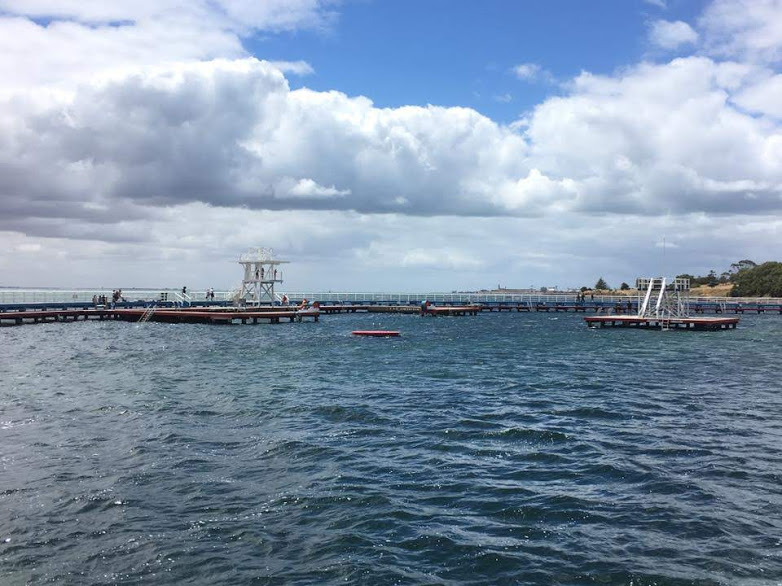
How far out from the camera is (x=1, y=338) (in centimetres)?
5803

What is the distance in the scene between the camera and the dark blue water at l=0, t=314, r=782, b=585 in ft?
38.5

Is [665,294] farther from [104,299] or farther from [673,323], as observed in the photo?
[104,299]

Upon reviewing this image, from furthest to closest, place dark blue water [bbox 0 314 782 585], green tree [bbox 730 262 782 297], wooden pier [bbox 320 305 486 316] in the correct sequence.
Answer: green tree [bbox 730 262 782 297], wooden pier [bbox 320 305 486 316], dark blue water [bbox 0 314 782 585]

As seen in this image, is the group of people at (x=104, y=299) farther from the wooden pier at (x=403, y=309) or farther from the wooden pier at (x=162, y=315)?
the wooden pier at (x=403, y=309)

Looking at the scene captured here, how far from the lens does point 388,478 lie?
16672 mm

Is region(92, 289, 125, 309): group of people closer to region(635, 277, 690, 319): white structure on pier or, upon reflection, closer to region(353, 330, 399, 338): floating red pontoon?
region(353, 330, 399, 338): floating red pontoon

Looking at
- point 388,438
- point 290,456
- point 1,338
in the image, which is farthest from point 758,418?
point 1,338

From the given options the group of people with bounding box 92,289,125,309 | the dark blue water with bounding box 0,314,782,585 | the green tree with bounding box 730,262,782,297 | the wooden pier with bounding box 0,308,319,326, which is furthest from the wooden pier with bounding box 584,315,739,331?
the green tree with bounding box 730,262,782,297

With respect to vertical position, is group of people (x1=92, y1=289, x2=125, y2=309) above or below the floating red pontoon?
above

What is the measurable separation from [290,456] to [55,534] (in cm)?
708

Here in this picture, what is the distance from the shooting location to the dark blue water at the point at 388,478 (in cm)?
1173

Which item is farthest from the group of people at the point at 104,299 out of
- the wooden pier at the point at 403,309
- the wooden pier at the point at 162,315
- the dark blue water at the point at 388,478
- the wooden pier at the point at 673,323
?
the wooden pier at the point at 673,323

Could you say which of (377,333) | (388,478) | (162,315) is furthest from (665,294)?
(388,478)

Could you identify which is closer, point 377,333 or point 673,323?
point 377,333
